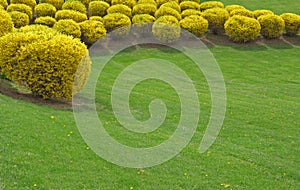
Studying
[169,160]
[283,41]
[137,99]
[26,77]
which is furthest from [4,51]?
[283,41]

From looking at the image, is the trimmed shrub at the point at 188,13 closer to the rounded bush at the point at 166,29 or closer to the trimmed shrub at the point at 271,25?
the rounded bush at the point at 166,29

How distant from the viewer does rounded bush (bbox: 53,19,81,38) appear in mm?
22625

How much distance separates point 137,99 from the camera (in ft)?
51.2

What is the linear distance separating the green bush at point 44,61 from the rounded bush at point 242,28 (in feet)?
49.7

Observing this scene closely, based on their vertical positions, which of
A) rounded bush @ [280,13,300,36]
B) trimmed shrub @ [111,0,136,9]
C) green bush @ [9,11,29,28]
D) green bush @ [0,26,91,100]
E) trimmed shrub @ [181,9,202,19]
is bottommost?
rounded bush @ [280,13,300,36]

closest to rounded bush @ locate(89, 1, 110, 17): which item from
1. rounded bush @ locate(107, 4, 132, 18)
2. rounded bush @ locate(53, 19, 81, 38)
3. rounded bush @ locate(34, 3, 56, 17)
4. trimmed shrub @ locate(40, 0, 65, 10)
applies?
rounded bush @ locate(107, 4, 132, 18)

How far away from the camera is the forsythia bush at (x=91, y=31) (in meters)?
23.7

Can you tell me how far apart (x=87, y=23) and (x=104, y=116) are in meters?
12.3

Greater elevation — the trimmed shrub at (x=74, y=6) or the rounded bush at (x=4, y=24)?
the rounded bush at (x=4, y=24)

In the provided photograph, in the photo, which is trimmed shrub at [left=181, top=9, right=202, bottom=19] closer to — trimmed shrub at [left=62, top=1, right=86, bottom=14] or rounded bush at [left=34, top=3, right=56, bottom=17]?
trimmed shrub at [left=62, top=1, right=86, bottom=14]

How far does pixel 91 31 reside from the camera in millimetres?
23750

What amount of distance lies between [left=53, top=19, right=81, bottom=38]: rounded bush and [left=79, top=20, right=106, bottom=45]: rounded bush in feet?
2.44

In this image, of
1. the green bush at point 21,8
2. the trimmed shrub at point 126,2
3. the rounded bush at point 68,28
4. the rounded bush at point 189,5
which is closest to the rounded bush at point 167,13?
the trimmed shrub at point 126,2

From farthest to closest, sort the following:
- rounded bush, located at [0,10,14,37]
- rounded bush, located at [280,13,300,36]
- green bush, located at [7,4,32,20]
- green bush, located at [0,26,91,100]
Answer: rounded bush, located at [280,13,300,36] < green bush, located at [7,4,32,20] < rounded bush, located at [0,10,14,37] < green bush, located at [0,26,91,100]
